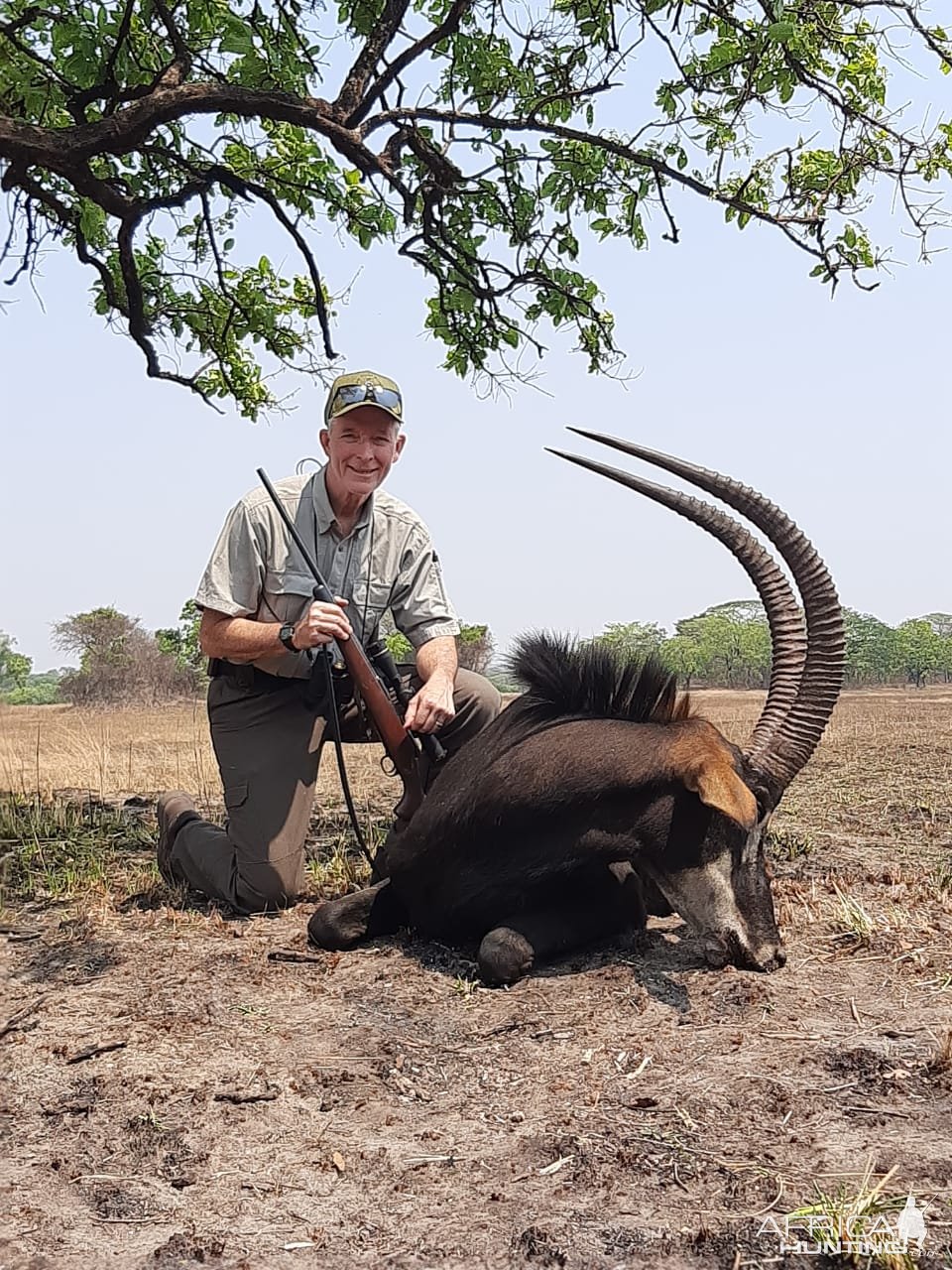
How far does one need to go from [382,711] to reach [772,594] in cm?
166

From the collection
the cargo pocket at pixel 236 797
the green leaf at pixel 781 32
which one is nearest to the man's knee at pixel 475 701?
the cargo pocket at pixel 236 797

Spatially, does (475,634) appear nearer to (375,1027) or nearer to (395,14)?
(395,14)

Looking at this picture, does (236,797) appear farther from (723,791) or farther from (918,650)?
(918,650)

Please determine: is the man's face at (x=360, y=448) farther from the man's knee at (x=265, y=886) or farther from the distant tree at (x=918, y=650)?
A: the distant tree at (x=918, y=650)

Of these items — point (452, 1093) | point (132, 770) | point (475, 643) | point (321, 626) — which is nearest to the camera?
point (452, 1093)

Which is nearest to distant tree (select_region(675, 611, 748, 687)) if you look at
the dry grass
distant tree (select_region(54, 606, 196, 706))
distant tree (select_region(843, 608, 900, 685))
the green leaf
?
distant tree (select_region(843, 608, 900, 685))

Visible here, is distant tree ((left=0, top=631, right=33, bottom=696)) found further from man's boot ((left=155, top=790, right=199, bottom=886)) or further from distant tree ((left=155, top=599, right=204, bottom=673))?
man's boot ((left=155, top=790, right=199, bottom=886))

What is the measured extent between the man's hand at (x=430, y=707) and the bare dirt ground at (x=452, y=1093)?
0.88 metres

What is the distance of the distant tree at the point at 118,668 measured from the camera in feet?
124

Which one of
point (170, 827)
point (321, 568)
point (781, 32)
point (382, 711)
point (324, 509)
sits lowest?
point (170, 827)

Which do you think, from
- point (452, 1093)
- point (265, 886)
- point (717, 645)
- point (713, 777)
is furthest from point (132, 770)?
point (717, 645)

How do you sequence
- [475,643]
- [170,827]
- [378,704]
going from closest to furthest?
[378,704] → [170,827] → [475,643]

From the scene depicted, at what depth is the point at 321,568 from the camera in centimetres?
520

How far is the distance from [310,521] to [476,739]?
4.25 ft
